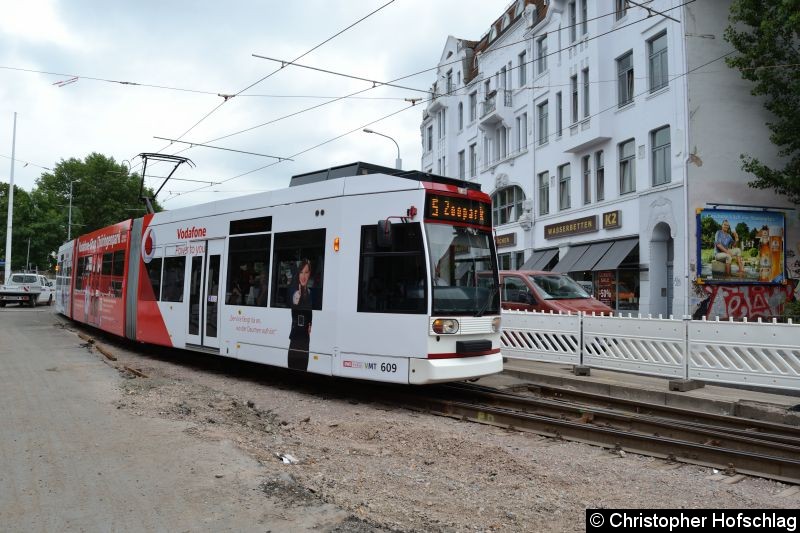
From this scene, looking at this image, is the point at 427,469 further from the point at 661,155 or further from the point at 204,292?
the point at 661,155

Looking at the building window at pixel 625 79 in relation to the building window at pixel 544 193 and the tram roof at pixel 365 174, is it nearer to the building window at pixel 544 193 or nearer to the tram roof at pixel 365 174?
the building window at pixel 544 193

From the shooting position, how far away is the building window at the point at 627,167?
981 inches

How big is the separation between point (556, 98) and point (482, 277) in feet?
74.2

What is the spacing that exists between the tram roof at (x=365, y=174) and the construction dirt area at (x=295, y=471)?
3.33 metres

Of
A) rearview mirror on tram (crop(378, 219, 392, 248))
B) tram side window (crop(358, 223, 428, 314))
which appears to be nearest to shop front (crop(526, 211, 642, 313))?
tram side window (crop(358, 223, 428, 314))

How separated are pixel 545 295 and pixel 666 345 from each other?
3.73 metres

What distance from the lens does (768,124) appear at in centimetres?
2183

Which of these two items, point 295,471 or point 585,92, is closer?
point 295,471

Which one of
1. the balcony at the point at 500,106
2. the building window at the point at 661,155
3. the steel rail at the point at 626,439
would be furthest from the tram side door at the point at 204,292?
the balcony at the point at 500,106

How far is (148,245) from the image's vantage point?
1433 cm

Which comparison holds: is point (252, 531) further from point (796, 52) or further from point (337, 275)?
point (796, 52)

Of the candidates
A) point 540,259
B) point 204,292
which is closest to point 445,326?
point 204,292

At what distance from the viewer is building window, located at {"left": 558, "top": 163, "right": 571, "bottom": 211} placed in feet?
95.3

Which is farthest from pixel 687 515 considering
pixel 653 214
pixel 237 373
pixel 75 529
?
pixel 653 214
